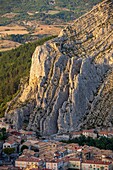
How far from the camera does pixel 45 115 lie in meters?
80.0

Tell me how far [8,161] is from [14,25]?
121219mm

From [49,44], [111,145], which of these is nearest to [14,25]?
[49,44]

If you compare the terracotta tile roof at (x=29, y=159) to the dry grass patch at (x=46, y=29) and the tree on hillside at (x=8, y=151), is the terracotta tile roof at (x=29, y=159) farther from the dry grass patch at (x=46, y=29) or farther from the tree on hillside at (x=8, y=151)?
the dry grass patch at (x=46, y=29)

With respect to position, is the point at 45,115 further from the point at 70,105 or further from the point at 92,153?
the point at 92,153

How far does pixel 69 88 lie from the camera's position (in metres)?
81.0

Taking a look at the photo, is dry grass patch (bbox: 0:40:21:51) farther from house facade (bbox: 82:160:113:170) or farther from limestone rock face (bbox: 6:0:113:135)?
house facade (bbox: 82:160:113:170)

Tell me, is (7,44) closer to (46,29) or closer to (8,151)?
(46,29)

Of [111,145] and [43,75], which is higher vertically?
[43,75]

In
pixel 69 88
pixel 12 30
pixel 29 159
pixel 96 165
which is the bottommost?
pixel 96 165

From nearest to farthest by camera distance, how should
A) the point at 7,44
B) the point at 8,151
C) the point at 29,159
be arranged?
the point at 29,159 → the point at 8,151 → the point at 7,44

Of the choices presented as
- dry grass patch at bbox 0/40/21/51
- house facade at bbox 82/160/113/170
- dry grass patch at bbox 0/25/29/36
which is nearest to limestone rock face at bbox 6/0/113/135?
house facade at bbox 82/160/113/170

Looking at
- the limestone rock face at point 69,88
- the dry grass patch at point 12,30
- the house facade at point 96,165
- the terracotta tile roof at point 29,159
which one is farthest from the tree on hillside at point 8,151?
the dry grass patch at point 12,30

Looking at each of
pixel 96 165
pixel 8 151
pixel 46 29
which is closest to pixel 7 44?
pixel 46 29

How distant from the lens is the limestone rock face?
7944cm
